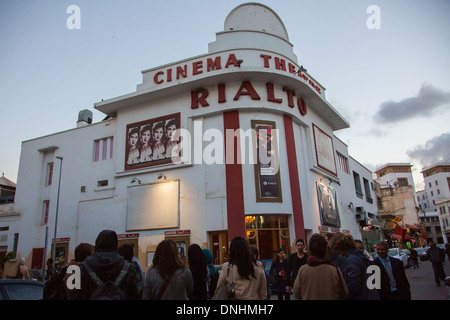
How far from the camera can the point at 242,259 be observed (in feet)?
14.2

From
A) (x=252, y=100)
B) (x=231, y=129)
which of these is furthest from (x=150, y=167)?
(x=252, y=100)

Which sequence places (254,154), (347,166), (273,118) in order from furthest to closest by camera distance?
(347,166) → (273,118) → (254,154)

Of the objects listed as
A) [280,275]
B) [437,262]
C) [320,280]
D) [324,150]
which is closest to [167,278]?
[320,280]

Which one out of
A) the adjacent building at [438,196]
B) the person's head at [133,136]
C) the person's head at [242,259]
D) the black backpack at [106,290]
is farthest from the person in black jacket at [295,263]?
the adjacent building at [438,196]

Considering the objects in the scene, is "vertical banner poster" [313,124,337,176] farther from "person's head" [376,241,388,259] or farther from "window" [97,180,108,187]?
"person's head" [376,241,388,259]

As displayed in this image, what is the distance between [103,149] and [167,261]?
21.3 metres

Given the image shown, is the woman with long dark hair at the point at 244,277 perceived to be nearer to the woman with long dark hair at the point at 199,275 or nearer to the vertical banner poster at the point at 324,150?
the woman with long dark hair at the point at 199,275

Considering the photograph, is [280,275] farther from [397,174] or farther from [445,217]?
[445,217]

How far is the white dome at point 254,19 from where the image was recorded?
75.8 ft

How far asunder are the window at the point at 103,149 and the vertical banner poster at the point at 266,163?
35.1 ft

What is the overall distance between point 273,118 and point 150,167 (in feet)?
27.3
